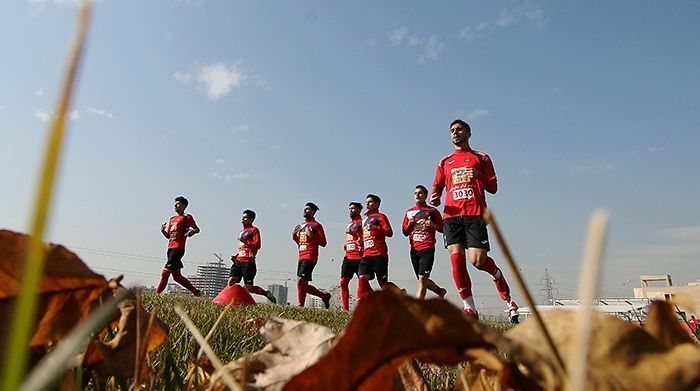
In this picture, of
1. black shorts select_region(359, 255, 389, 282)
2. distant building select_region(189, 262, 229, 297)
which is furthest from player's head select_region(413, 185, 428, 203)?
distant building select_region(189, 262, 229, 297)

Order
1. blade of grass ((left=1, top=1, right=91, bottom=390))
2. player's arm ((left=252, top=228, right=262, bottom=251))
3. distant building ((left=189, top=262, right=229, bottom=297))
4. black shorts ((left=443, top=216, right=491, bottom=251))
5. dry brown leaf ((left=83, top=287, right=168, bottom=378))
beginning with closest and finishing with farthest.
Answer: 1. blade of grass ((left=1, top=1, right=91, bottom=390))
2. dry brown leaf ((left=83, top=287, right=168, bottom=378))
3. black shorts ((left=443, top=216, right=491, bottom=251))
4. player's arm ((left=252, top=228, right=262, bottom=251))
5. distant building ((left=189, top=262, right=229, bottom=297))

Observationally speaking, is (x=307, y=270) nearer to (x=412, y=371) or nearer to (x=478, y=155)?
(x=478, y=155)

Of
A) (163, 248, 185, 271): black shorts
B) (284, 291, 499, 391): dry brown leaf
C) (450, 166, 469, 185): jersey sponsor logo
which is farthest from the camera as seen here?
(163, 248, 185, 271): black shorts

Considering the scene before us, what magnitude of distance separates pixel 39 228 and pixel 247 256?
15267 mm

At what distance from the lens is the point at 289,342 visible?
2.04ft

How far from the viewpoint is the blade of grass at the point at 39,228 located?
17 cm

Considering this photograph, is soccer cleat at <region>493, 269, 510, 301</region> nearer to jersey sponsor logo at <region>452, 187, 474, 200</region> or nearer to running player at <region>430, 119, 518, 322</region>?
running player at <region>430, 119, 518, 322</region>

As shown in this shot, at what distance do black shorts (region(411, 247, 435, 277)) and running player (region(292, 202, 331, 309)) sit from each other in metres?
3.86

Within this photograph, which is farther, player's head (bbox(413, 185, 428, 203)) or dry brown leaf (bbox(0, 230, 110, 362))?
player's head (bbox(413, 185, 428, 203))

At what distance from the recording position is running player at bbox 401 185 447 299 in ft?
35.9

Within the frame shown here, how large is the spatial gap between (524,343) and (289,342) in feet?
1.00

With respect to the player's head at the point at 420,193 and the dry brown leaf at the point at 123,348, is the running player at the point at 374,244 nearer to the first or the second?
the player's head at the point at 420,193

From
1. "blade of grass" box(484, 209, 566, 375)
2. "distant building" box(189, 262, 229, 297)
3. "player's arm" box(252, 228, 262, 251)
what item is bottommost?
"blade of grass" box(484, 209, 566, 375)

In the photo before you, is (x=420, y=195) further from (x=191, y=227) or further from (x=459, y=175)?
(x=191, y=227)
